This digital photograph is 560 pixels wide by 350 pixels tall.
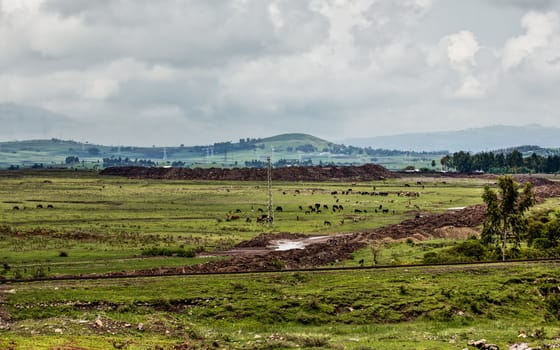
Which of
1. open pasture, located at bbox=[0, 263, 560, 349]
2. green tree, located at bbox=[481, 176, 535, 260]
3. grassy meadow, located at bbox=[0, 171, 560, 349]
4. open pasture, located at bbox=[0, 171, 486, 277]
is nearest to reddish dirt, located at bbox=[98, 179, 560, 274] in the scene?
grassy meadow, located at bbox=[0, 171, 560, 349]

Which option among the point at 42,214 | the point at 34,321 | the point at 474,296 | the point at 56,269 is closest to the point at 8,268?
the point at 56,269

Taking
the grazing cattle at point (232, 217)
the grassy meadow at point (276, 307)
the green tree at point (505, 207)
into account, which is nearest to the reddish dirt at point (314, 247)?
the grassy meadow at point (276, 307)

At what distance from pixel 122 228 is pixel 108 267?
36840 mm

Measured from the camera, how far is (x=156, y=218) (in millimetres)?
116688

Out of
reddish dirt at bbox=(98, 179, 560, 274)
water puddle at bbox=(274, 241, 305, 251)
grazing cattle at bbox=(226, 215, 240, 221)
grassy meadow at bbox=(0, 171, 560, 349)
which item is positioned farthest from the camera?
grazing cattle at bbox=(226, 215, 240, 221)

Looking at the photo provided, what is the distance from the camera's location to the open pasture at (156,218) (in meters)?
71.3

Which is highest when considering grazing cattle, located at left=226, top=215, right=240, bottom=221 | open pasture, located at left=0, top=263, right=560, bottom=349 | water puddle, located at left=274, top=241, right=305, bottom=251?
open pasture, located at left=0, top=263, right=560, bottom=349

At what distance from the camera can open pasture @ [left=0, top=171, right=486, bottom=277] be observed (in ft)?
234

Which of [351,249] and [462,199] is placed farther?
[462,199]

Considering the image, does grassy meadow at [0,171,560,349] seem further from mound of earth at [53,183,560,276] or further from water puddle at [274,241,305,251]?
water puddle at [274,241,305,251]

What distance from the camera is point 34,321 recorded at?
39750 millimetres

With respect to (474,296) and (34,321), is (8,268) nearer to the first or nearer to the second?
(34,321)

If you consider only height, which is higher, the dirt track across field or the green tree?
the green tree

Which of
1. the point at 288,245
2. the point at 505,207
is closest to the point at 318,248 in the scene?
the point at 288,245
